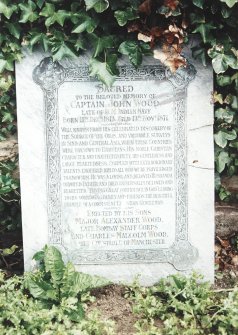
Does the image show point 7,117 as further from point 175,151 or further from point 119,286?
point 119,286

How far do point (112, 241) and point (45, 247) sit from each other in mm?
461

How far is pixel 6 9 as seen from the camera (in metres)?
3.23

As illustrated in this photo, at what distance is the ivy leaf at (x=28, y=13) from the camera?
10.6 feet

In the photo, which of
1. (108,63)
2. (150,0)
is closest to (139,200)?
(108,63)

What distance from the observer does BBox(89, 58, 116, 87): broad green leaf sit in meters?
3.20

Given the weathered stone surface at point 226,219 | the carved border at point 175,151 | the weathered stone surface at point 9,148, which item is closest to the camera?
the carved border at point 175,151

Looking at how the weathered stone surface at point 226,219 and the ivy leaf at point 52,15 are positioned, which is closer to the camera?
the ivy leaf at point 52,15

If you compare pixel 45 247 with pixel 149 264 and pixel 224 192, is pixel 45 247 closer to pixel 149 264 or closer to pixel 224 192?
pixel 149 264

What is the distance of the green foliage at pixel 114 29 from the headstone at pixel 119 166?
0.38ft

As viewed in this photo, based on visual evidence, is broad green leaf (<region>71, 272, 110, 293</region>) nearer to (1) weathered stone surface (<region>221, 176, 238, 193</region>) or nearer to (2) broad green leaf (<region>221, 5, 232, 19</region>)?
(1) weathered stone surface (<region>221, 176, 238, 193</region>)

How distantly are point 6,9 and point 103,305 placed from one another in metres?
1.89

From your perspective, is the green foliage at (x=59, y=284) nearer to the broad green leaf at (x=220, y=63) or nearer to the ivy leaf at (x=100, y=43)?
the ivy leaf at (x=100, y=43)

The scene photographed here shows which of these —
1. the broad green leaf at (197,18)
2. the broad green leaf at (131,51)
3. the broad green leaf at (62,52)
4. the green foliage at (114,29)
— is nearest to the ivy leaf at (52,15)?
the green foliage at (114,29)

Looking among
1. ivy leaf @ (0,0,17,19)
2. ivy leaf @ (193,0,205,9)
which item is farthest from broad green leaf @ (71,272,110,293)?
ivy leaf @ (193,0,205,9)
